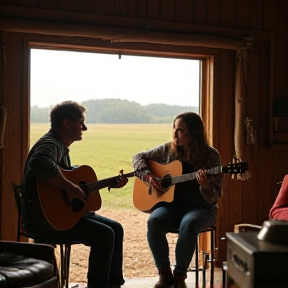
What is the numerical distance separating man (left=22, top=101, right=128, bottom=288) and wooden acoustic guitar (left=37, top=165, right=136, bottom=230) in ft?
0.09

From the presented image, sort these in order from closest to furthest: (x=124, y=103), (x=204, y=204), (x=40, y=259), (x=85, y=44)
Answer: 1. (x=40, y=259)
2. (x=204, y=204)
3. (x=85, y=44)
4. (x=124, y=103)

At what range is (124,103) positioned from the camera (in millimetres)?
4195

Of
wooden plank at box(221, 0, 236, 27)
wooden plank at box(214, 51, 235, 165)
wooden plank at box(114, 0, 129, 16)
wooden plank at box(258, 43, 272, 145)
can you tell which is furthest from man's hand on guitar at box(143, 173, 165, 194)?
wooden plank at box(221, 0, 236, 27)

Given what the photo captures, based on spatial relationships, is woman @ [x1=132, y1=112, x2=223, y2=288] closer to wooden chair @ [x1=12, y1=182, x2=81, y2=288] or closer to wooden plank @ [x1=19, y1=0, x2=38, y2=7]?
wooden chair @ [x1=12, y1=182, x2=81, y2=288]

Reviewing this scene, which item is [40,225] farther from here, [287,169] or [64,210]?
[287,169]

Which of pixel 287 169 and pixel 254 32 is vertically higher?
pixel 254 32

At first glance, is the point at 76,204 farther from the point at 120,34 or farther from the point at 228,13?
the point at 228,13

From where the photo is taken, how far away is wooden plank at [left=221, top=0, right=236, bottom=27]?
4.24 m

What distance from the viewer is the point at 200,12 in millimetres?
4176

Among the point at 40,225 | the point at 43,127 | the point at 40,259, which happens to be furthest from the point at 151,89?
the point at 40,259

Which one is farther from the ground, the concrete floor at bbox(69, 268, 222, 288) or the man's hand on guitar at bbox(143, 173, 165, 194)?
the man's hand on guitar at bbox(143, 173, 165, 194)

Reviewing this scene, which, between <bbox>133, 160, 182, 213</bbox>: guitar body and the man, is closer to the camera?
the man

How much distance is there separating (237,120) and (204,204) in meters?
1.00

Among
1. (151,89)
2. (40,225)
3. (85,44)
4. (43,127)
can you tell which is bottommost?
(40,225)
